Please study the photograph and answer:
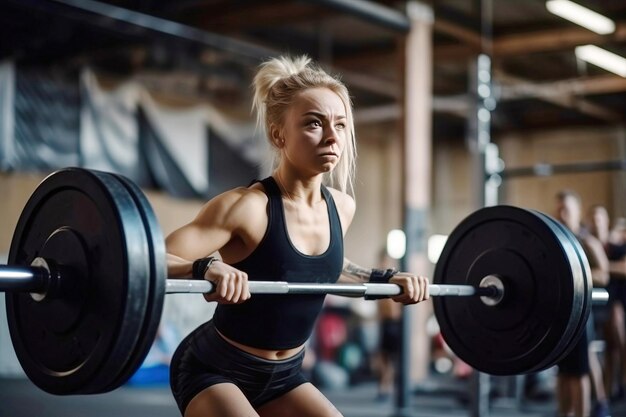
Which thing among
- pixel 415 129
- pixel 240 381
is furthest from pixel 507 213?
pixel 415 129

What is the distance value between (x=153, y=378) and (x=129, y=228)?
6.36 m

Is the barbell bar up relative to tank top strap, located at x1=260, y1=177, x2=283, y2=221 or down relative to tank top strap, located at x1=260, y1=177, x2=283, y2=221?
down

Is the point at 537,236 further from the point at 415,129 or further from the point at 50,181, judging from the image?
the point at 415,129

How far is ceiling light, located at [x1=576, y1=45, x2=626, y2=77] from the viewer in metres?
8.20

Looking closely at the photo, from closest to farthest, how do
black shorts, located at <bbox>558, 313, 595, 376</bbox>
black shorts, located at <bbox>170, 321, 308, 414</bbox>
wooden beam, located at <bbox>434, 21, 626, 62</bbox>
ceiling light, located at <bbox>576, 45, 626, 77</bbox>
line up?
1. black shorts, located at <bbox>170, 321, 308, 414</bbox>
2. black shorts, located at <bbox>558, 313, 595, 376</bbox>
3. wooden beam, located at <bbox>434, 21, 626, 62</bbox>
4. ceiling light, located at <bbox>576, 45, 626, 77</bbox>

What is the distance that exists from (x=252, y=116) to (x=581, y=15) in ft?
8.80

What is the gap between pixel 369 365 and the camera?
30.0 feet

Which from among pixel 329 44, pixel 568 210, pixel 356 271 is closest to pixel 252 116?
pixel 329 44

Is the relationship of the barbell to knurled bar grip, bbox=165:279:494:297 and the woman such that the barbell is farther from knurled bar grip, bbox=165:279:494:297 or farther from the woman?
the woman

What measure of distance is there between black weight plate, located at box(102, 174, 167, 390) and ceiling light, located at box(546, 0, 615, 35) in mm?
5200

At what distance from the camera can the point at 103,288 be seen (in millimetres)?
1667

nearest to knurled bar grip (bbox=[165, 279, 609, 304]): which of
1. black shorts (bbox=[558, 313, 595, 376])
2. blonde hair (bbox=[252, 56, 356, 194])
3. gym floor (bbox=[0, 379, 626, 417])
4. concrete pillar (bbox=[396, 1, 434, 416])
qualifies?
blonde hair (bbox=[252, 56, 356, 194])

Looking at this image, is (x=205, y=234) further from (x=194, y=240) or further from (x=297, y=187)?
(x=297, y=187)

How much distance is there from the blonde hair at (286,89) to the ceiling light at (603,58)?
252 inches
